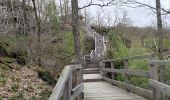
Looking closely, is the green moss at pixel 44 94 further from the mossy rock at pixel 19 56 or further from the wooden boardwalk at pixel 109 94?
the mossy rock at pixel 19 56

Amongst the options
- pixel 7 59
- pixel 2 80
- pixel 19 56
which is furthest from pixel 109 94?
pixel 19 56

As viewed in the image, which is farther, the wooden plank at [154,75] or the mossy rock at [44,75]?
the mossy rock at [44,75]

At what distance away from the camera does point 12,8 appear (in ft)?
70.0

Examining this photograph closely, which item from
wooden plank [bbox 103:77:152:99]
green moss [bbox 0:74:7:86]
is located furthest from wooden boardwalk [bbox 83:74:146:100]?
green moss [bbox 0:74:7:86]

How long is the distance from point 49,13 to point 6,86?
551 inches

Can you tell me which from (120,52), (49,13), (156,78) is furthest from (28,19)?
(156,78)

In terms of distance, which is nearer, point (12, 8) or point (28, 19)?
point (12, 8)

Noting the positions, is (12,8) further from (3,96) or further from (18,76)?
(3,96)

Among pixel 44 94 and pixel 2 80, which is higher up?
pixel 2 80

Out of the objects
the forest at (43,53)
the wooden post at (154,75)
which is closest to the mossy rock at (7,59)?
the forest at (43,53)

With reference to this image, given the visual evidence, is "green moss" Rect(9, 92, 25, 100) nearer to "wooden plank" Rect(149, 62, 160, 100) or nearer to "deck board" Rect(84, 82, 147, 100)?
"deck board" Rect(84, 82, 147, 100)

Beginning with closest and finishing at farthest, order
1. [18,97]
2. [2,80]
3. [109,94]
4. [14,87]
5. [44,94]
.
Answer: [18,97], [14,87], [44,94], [109,94], [2,80]

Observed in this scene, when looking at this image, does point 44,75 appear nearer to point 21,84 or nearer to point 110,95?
point 21,84

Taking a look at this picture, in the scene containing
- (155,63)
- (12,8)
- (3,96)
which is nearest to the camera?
(155,63)
